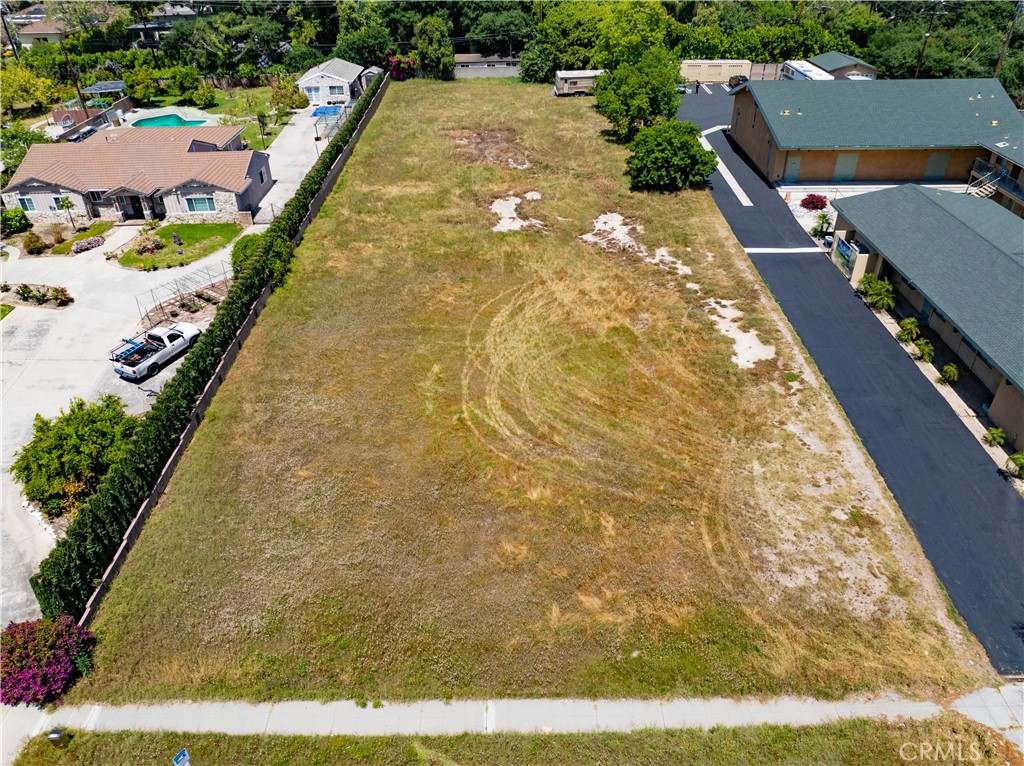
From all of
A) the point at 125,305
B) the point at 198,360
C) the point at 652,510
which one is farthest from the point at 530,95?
the point at 652,510

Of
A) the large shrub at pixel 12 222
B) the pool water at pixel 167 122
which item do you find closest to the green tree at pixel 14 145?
the large shrub at pixel 12 222

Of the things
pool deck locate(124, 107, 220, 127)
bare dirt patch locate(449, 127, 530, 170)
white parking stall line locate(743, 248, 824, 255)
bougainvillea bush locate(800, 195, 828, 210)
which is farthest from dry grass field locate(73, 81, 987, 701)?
pool deck locate(124, 107, 220, 127)

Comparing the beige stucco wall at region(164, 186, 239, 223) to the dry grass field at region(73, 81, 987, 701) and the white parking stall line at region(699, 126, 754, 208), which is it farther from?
the white parking stall line at region(699, 126, 754, 208)

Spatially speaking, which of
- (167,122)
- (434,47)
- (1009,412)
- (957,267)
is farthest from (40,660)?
(434,47)

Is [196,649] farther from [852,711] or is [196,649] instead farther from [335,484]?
[852,711]

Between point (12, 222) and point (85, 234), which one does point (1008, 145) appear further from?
point (12, 222)

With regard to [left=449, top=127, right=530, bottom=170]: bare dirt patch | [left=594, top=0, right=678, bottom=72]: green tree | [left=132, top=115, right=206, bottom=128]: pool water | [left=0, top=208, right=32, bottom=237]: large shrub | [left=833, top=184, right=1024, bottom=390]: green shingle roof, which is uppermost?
[left=594, top=0, right=678, bottom=72]: green tree

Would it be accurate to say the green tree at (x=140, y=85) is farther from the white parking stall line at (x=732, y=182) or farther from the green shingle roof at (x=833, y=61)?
the green shingle roof at (x=833, y=61)
